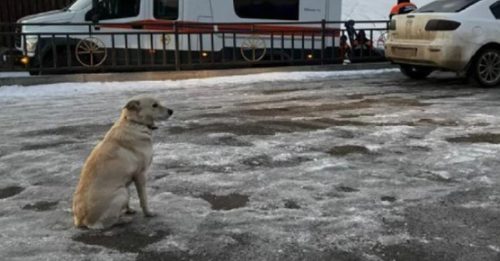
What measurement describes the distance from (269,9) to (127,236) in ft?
39.6

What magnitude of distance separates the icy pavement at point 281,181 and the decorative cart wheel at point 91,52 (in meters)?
3.25

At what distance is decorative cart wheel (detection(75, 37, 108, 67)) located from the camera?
44.0 feet

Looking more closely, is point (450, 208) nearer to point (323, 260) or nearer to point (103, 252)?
point (323, 260)

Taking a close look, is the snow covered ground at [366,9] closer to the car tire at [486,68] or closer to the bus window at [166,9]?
the bus window at [166,9]

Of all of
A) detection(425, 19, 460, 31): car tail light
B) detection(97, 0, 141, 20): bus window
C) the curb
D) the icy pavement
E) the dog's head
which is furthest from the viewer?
detection(97, 0, 141, 20): bus window

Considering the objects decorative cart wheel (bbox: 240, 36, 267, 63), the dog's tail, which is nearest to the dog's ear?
the dog's tail

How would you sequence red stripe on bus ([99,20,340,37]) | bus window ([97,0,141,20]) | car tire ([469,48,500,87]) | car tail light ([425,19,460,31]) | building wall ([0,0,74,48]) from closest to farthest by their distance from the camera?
car tail light ([425,19,460,31])
car tire ([469,48,500,87])
red stripe on bus ([99,20,340,37])
bus window ([97,0,141,20])
building wall ([0,0,74,48])

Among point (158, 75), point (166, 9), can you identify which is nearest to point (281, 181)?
point (158, 75)

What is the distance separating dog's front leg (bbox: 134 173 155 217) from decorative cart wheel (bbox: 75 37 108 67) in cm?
944

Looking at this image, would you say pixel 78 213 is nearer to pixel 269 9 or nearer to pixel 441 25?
pixel 441 25

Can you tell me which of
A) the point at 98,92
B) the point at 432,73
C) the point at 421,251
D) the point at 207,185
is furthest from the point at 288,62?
the point at 421,251

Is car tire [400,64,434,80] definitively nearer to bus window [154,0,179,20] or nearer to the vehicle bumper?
the vehicle bumper

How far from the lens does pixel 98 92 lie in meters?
12.0

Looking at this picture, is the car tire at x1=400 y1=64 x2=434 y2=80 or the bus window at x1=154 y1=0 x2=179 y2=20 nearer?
the car tire at x1=400 y1=64 x2=434 y2=80
